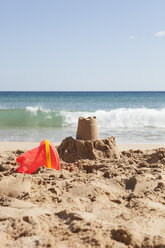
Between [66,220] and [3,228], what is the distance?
41 centimetres

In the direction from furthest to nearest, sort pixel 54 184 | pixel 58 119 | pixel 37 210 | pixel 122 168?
pixel 58 119
pixel 122 168
pixel 54 184
pixel 37 210

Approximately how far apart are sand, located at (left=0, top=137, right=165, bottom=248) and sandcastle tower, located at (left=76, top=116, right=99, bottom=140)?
69cm

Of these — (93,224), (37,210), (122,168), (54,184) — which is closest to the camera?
(93,224)

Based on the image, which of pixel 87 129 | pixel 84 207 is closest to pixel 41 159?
pixel 87 129

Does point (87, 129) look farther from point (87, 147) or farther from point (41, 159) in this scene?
point (41, 159)

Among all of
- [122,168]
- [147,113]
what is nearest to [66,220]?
[122,168]

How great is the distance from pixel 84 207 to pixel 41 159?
1322 mm

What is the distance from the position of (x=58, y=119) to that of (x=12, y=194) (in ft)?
33.1

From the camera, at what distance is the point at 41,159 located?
3.54 metres

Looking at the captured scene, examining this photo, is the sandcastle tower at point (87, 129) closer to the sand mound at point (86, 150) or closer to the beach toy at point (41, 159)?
the sand mound at point (86, 150)

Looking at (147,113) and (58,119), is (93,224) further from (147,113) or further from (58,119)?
(147,113)

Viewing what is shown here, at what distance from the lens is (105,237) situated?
1833 millimetres

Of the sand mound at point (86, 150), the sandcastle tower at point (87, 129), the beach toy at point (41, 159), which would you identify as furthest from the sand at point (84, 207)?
the sandcastle tower at point (87, 129)

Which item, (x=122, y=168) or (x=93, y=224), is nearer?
(x=93, y=224)
